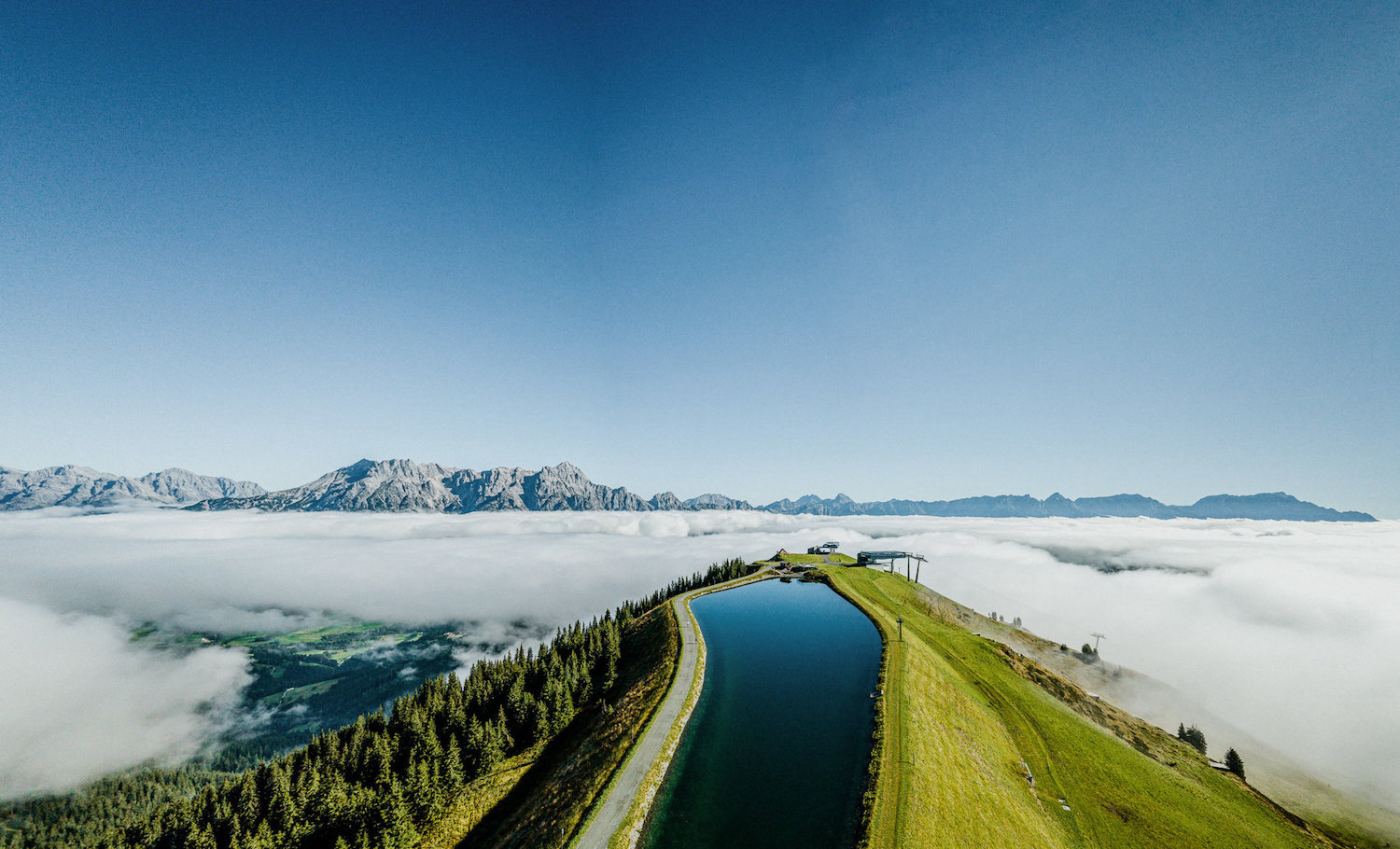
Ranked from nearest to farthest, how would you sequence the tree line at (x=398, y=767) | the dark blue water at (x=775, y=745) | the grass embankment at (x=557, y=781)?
the dark blue water at (x=775, y=745)
the grass embankment at (x=557, y=781)
the tree line at (x=398, y=767)

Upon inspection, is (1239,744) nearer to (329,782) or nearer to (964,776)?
(964,776)

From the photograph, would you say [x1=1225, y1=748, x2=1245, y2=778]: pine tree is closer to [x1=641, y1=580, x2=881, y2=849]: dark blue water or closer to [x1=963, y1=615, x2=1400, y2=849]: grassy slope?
[x1=963, y1=615, x2=1400, y2=849]: grassy slope

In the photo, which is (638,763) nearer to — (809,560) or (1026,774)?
(1026,774)

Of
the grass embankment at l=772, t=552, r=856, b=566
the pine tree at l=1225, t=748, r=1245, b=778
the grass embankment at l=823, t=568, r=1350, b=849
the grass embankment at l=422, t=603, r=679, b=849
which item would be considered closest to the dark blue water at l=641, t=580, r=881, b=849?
the grass embankment at l=823, t=568, r=1350, b=849

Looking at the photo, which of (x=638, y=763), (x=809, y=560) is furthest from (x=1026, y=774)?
(x=809, y=560)

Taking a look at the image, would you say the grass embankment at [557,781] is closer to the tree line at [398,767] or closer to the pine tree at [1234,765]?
the tree line at [398,767]

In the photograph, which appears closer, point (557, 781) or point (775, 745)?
point (775, 745)

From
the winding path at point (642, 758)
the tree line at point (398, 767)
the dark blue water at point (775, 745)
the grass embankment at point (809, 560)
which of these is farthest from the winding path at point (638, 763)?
the grass embankment at point (809, 560)
